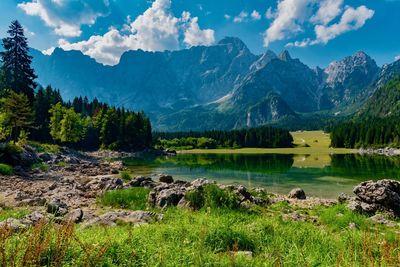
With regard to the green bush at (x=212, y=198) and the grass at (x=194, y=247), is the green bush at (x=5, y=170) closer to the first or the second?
the green bush at (x=212, y=198)

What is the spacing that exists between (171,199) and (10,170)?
85.4 feet

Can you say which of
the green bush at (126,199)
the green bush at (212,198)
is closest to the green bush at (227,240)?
the green bush at (212,198)

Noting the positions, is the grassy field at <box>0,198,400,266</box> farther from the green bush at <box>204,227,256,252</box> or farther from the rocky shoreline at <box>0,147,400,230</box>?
the rocky shoreline at <box>0,147,400,230</box>

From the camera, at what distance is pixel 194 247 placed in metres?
10.1

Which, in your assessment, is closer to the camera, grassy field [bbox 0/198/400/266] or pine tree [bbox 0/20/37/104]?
grassy field [bbox 0/198/400/266]

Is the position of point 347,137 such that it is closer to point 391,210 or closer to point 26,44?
point 26,44

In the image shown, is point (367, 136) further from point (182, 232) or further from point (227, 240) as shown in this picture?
point (182, 232)

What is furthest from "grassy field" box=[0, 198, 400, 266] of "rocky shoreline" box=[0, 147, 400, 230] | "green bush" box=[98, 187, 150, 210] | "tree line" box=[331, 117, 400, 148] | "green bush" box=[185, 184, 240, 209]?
"tree line" box=[331, 117, 400, 148]

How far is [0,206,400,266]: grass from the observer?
7.17 metres

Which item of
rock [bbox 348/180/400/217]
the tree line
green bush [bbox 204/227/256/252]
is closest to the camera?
green bush [bbox 204/227/256/252]

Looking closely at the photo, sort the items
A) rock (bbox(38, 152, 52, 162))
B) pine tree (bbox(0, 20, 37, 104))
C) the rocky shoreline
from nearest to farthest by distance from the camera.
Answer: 1. the rocky shoreline
2. rock (bbox(38, 152, 52, 162))
3. pine tree (bbox(0, 20, 37, 104))

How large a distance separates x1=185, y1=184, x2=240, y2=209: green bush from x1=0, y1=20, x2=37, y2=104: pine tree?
265 ft

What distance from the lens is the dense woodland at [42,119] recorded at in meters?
68.1

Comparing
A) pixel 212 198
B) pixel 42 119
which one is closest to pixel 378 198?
pixel 212 198
